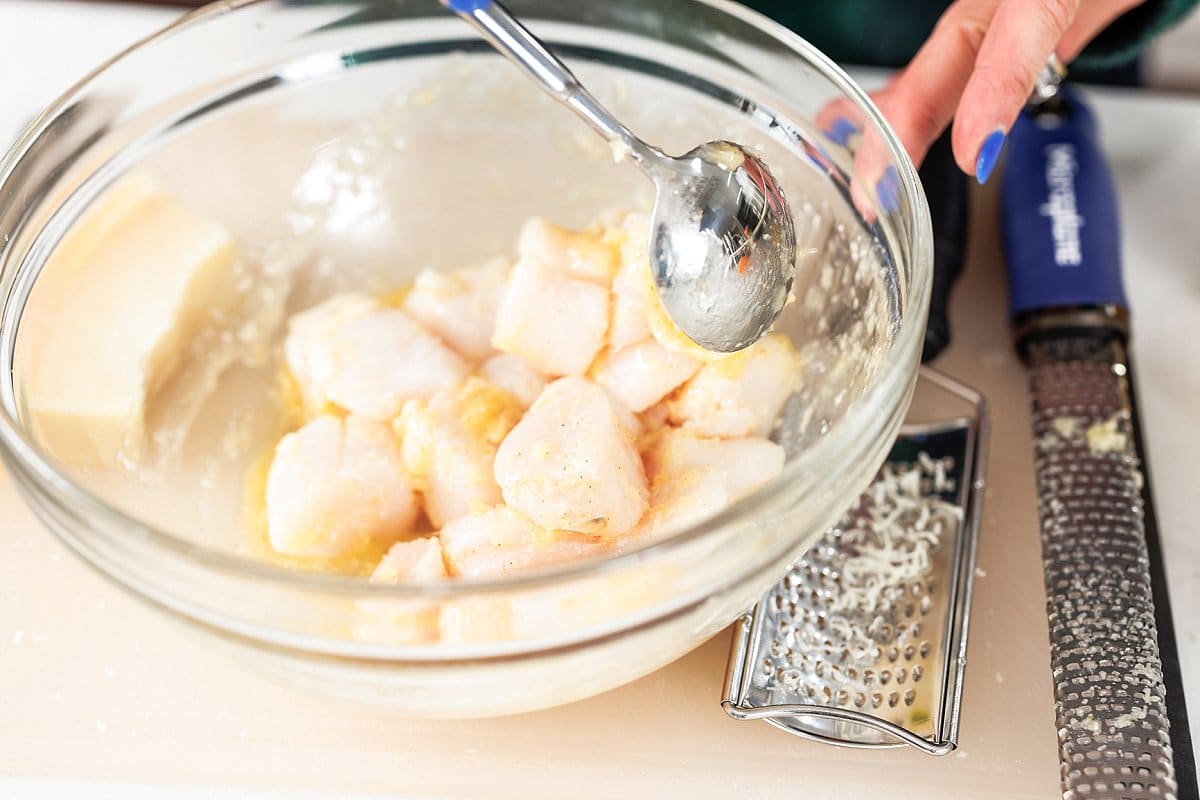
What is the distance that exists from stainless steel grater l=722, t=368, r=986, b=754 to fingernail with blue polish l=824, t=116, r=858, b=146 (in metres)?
0.34

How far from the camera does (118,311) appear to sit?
123 centimetres

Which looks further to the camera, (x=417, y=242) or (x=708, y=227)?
(x=417, y=242)

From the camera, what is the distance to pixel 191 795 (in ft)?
3.20

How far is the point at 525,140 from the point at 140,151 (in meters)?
0.47

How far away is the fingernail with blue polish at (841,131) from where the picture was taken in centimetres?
113

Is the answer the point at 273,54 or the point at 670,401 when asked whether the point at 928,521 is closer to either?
the point at 670,401

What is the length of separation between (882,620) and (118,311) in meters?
0.88

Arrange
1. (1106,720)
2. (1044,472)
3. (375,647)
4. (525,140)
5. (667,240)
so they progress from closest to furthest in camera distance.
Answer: (375,647)
(1106,720)
(667,240)
(1044,472)
(525,140)

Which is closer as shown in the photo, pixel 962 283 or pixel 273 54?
pixel 273 54

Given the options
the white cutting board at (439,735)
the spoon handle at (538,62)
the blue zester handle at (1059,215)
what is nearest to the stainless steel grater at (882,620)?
the white cutting board at (439,735)

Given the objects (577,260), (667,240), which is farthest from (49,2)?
Result: (667,240)

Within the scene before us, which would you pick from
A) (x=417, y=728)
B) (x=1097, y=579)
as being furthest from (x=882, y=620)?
(x=417, y=728)

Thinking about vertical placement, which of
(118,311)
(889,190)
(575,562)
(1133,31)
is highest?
(1133,31)

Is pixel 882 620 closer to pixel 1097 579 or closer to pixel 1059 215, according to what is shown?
pixel 1097 579
